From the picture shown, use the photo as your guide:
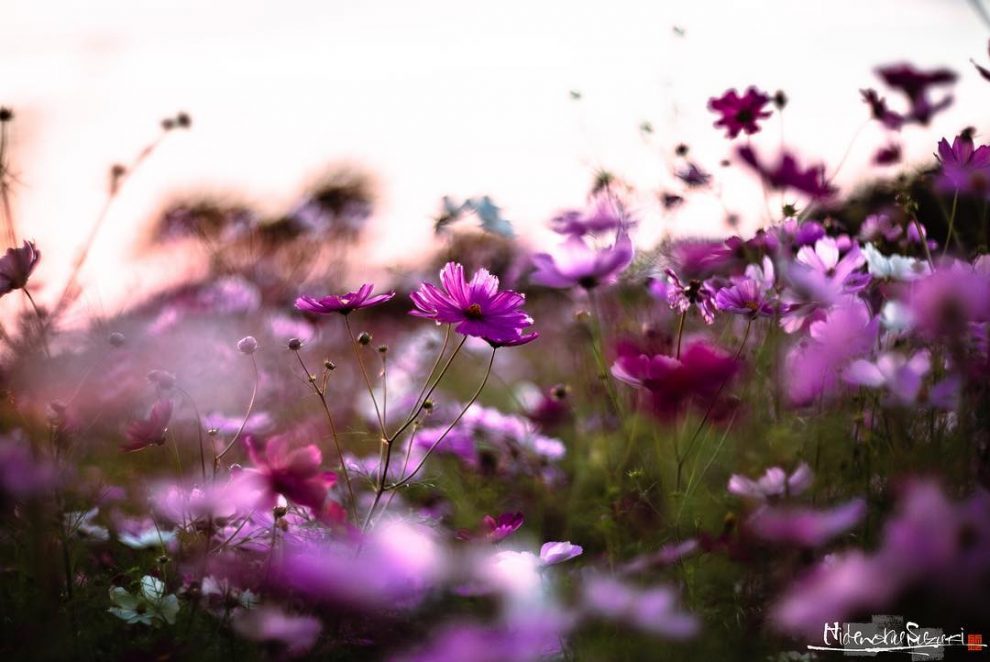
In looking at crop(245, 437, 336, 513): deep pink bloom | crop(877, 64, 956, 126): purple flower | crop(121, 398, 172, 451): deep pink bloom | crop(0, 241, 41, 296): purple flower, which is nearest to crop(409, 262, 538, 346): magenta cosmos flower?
crop(245, 437, 336, 513): deep pink bloom

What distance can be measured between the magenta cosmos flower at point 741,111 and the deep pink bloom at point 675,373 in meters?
0.70

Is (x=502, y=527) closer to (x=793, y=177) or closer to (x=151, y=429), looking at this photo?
(x=151, y=429)

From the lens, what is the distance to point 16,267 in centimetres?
95

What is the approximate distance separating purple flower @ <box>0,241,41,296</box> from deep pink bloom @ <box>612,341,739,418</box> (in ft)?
2.11

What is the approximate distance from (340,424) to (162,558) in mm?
1053

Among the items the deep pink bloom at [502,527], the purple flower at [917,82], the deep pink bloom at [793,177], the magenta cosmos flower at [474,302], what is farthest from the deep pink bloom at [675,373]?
the purple flower at [917,82]

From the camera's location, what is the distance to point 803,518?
2.60 feet

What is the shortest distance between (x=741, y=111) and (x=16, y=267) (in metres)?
1.11

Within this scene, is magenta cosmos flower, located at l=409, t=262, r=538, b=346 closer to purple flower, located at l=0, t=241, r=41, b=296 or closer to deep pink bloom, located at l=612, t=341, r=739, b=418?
deep pink bloom, located at l=612, t=341, r=739, b=418

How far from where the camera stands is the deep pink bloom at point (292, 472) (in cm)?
80

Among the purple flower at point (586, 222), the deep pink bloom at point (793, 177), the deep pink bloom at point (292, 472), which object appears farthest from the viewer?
the purple flower at point (586, 222)

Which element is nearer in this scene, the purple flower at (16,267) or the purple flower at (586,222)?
the purple flower at (16,267)

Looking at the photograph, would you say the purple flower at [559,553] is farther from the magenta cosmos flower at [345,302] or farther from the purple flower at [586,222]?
the purple flower at [586,222]

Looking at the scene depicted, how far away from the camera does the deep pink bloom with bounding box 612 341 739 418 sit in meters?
0.80
